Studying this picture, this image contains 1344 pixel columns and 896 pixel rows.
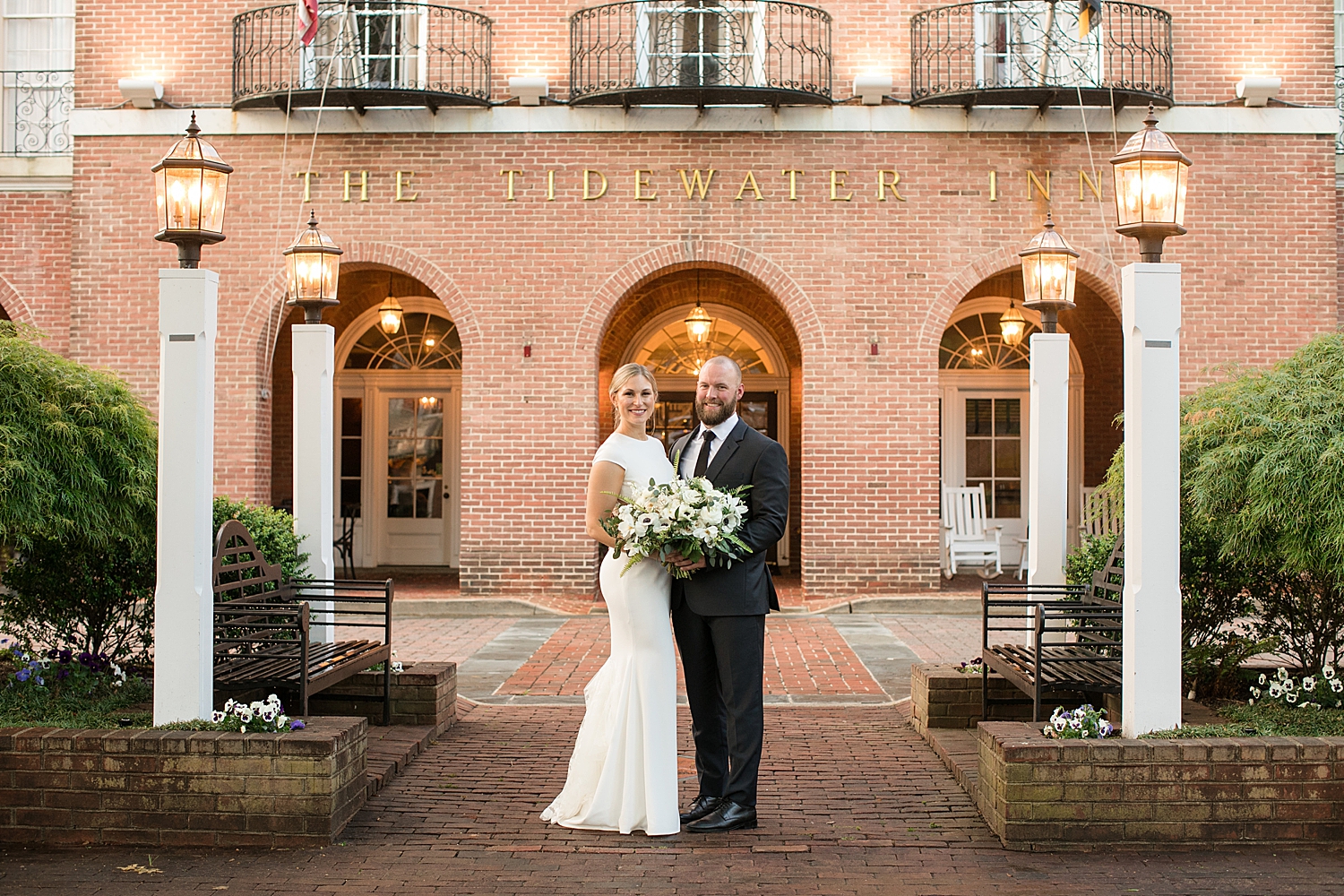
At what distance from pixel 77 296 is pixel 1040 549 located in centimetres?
1099

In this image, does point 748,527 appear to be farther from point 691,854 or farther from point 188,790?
point 188,790

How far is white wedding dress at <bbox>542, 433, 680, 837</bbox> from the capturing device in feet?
16.4

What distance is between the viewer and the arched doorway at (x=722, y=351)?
16.5m

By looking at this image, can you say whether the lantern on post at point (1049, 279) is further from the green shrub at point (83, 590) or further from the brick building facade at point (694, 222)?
the green shrub at point (83, 590)

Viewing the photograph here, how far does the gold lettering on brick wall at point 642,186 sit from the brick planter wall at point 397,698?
7.61 m

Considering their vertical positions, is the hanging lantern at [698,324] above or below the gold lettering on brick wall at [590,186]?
below

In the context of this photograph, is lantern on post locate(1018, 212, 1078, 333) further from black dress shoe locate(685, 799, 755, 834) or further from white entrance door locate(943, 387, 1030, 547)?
white entrance door locate(943, 387, 1030, 547)

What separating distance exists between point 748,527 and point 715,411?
1.67ft

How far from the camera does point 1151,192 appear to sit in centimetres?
526

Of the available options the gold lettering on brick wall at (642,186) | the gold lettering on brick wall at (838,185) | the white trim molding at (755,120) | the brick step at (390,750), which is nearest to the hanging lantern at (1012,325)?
the white trim molding at (755,120)

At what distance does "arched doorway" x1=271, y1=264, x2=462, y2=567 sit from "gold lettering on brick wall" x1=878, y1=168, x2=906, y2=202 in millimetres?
6224

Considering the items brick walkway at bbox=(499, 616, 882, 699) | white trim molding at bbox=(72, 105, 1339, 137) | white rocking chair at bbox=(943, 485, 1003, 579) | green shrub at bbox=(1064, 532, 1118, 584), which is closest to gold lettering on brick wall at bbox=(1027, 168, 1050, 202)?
white trim molding at bbox=(72, 105, 1339, 137)

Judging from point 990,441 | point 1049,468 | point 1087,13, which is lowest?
point 1049,468

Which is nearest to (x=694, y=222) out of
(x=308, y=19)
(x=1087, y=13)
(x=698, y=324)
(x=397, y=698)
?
(x=698, y=324)
